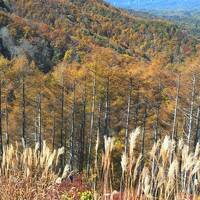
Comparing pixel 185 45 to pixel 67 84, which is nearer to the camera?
pixel 67 84

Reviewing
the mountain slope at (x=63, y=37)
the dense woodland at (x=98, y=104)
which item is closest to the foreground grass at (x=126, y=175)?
the dense woodland at (x=98, y=104)

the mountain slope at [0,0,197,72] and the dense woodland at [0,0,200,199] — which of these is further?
the mountain slope at [0,0,197,72]

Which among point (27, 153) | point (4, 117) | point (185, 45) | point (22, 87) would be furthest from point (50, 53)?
point (185, 45)

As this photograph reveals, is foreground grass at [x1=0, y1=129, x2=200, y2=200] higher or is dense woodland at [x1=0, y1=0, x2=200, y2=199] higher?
foreground grass at [x1=0, y1=129, x2=200, y2=200]

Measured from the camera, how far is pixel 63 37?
3767 inches

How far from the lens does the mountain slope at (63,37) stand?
79.4 metres

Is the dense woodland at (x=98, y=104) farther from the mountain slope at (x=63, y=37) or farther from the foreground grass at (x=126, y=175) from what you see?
the mountain slope at (x=63, y=37)

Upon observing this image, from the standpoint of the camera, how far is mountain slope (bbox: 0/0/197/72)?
79.4 metres

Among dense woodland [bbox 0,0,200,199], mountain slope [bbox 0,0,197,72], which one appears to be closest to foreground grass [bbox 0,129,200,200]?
dense woodland [bbox 0,0,200,199]

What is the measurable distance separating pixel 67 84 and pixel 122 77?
548 cm

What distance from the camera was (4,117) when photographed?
39.2m

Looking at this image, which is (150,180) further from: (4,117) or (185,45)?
(185,45)

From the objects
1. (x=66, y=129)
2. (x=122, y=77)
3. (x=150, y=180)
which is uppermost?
(x=150, y=180)

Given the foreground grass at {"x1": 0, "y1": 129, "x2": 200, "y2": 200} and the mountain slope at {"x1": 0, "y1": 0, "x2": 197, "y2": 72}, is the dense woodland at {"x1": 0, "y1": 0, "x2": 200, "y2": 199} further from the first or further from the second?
the mountain slope at {"x1": 0, "y1": 0, "x2": 197, "y2": 72}
